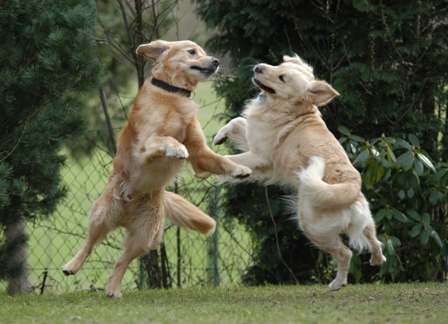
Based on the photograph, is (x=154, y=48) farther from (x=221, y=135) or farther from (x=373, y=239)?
(x=373, y=239)

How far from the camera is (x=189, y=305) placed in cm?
430

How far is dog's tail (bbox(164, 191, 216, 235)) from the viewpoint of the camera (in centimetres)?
514

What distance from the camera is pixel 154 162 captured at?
4781 mm

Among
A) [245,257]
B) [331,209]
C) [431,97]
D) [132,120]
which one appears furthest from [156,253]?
[431,97]

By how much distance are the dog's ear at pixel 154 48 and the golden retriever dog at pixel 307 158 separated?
2.38ft

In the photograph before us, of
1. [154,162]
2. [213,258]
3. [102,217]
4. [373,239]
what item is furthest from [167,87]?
[213,258]

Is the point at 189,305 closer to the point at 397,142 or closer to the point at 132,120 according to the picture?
the point at 132,120

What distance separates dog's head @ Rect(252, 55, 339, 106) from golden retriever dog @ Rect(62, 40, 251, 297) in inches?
16.9

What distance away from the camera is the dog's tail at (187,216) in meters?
5.14

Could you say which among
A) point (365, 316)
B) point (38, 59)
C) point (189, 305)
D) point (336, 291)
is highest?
point (38, 59)

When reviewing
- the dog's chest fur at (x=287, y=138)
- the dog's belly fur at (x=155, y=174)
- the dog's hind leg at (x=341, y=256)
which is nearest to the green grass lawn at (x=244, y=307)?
the dog's hind leg at (x=341, y=256)

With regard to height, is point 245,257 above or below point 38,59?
below

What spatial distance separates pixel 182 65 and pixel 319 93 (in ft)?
3.51

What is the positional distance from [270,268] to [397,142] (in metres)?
1.93
